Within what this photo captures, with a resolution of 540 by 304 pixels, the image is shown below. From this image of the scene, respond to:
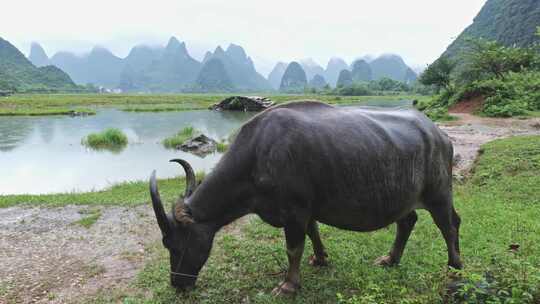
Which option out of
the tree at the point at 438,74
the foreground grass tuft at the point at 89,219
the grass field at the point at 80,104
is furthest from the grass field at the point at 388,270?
the tree at the point at 438,74

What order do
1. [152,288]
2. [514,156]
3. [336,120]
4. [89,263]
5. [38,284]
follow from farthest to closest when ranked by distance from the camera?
[514,156] → [89,263] → [38,284] → [152,288] → [336,120]

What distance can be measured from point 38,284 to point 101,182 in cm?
761

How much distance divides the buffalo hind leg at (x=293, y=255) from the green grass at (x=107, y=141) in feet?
49.9

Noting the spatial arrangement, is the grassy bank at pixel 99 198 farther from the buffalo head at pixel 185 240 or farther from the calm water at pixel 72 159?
the buffalo head at pixel 185 240

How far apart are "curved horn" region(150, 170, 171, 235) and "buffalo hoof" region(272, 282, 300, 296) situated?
47.0 inches

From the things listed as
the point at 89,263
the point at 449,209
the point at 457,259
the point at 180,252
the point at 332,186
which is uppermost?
the point at 332,186

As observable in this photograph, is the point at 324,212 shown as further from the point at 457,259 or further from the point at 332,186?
the point at 457,259

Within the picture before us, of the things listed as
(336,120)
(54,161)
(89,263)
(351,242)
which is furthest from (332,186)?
(54,161)

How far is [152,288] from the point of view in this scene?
12.3 feet

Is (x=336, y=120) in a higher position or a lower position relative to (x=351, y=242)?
higher

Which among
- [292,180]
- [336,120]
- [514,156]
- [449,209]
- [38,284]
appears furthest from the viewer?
[514,156]

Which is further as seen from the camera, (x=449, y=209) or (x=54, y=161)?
(x=54, y=161)

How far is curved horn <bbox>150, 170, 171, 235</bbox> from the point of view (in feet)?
9.69

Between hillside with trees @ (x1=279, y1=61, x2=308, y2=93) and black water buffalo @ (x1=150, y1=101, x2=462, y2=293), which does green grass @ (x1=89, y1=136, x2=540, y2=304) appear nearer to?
black water buffalo @ (x1=150, y1=101, x2=462, y2=293)
